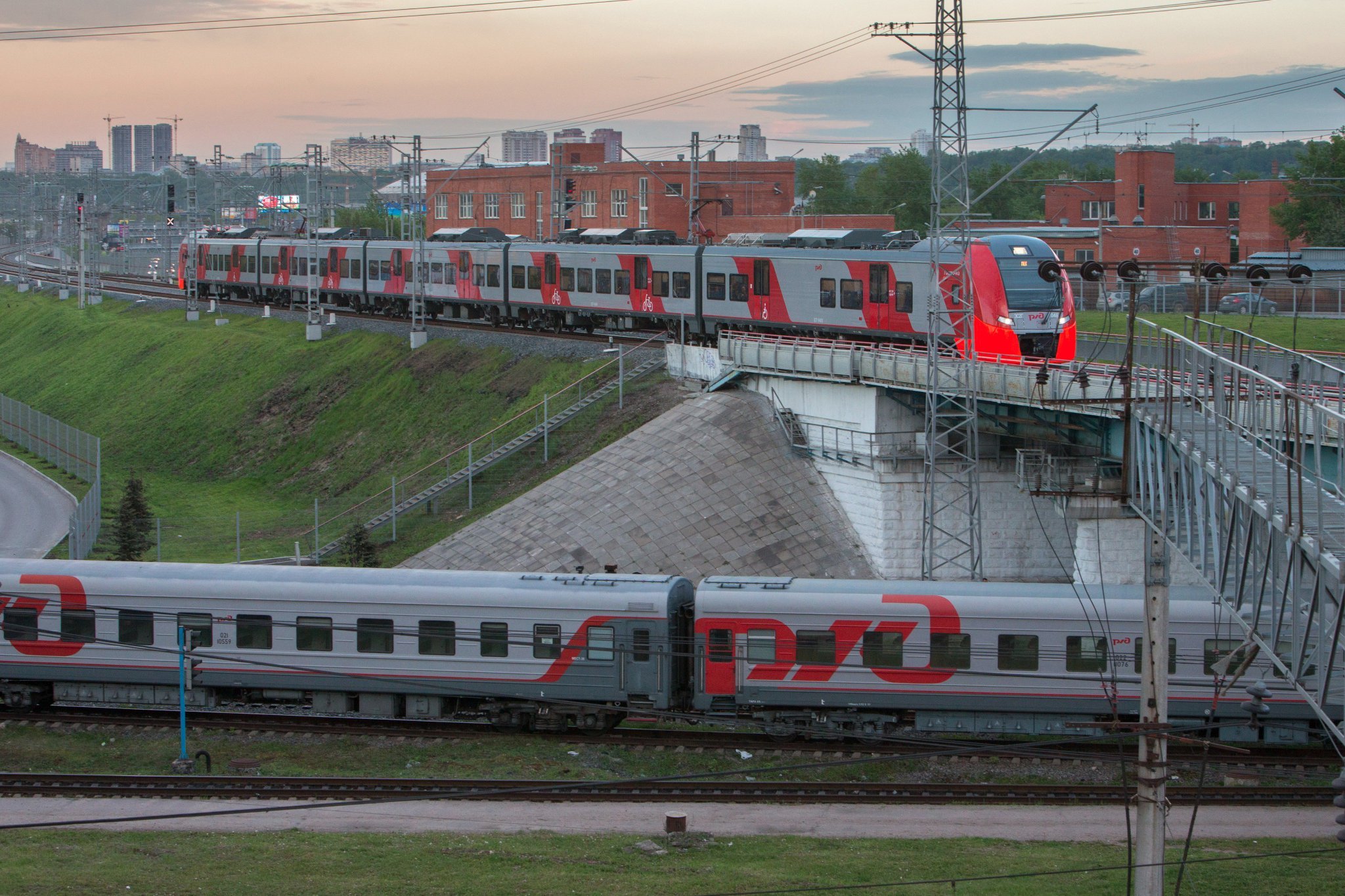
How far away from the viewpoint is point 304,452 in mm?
48594

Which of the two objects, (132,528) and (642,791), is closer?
(642,791)

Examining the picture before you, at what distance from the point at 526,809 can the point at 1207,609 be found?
10.9 m

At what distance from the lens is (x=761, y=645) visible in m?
22.4

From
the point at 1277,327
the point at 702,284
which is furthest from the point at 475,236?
the point at 1277,327

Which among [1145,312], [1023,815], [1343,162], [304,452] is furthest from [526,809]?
[1343,162]

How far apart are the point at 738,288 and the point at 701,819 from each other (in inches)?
990

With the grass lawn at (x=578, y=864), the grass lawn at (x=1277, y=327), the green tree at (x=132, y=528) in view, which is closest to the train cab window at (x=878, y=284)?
the grass lawn at (x=1277, y=327)

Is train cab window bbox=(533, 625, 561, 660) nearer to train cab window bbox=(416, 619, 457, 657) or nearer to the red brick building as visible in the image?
train cab window bbox=(416, 619, 457, 657)

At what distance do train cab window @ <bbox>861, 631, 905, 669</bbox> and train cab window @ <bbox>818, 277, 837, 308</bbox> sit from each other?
17911 mm

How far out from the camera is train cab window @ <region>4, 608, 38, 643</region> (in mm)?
24125

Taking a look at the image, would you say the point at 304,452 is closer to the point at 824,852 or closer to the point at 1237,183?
the point at 824,852

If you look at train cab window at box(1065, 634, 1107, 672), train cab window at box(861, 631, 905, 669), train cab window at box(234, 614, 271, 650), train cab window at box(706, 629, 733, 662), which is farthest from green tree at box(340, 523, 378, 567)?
train cab window at box(1065, 634, 1107, 672)

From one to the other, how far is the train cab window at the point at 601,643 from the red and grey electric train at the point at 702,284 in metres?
9.05

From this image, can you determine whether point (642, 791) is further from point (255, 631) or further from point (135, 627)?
point (135, 627)
